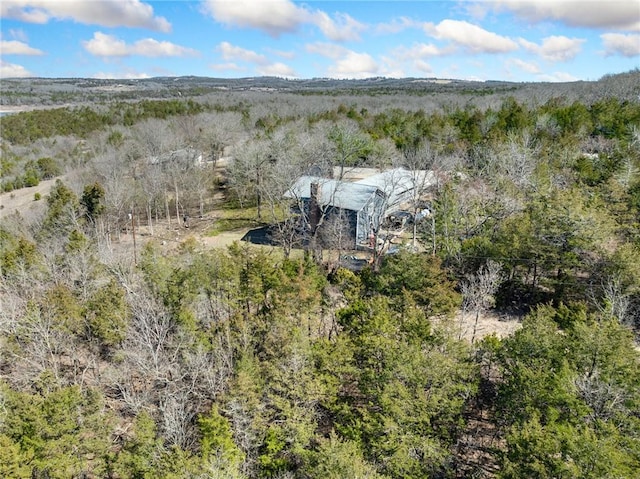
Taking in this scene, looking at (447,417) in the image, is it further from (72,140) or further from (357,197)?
(72,140)

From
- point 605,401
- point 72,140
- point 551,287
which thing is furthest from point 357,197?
point 72,140

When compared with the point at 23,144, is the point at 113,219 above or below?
below

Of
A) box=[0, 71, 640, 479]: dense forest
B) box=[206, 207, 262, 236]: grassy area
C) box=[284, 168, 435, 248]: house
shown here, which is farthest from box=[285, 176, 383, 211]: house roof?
box=[206, 207, 262, 236]: grassy area

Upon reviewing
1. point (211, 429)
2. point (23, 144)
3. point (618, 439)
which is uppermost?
point (23, 144)

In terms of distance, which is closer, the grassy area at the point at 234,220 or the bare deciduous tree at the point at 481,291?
the bare deciduous tree at the point at 481,291

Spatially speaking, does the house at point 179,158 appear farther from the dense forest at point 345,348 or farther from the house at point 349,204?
the house at point 349,204

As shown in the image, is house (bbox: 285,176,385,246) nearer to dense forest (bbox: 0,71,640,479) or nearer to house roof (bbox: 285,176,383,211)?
house roof (bbox: 285,176,383,211)

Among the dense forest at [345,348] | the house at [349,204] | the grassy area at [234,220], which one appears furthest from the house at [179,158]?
the house at [349,204]

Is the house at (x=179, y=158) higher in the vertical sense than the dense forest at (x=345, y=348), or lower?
higher

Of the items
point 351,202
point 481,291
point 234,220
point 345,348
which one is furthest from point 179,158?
point 345,348
